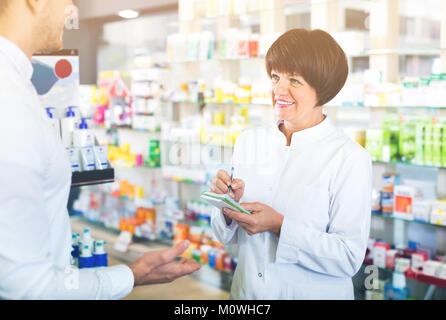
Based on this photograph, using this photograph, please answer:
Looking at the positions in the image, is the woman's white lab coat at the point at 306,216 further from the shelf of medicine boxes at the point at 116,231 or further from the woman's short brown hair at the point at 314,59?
the shelf of medicine boxes at the point at 116,231

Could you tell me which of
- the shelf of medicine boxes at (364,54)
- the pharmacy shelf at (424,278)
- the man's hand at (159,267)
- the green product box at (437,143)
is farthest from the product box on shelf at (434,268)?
the man's hand at (159,267)

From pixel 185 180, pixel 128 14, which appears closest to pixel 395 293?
pixel 185 180

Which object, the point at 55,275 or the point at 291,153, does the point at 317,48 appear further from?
the point at 55,275

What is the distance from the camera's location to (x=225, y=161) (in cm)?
517

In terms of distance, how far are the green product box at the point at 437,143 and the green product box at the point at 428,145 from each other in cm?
2

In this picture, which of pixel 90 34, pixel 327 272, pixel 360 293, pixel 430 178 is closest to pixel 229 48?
pixel 430 178

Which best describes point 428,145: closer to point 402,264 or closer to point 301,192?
point 402,264

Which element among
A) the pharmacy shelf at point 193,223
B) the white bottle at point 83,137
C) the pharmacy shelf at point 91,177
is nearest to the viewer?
the pharmacy shelf at point 91,177

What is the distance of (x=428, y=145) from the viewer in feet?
12.2

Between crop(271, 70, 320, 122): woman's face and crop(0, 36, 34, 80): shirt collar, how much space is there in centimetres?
101

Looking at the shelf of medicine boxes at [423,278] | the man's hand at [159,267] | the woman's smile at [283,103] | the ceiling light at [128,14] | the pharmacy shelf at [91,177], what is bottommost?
the shelf of medicine boxes at [423,278]

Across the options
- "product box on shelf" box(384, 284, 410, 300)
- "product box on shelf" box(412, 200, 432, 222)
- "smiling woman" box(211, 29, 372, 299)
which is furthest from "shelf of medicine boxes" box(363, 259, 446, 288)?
"smiling woman" box(211, 29, 372, 299)

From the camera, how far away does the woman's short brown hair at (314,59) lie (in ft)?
6.26

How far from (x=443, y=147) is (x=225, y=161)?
83.4 inches
